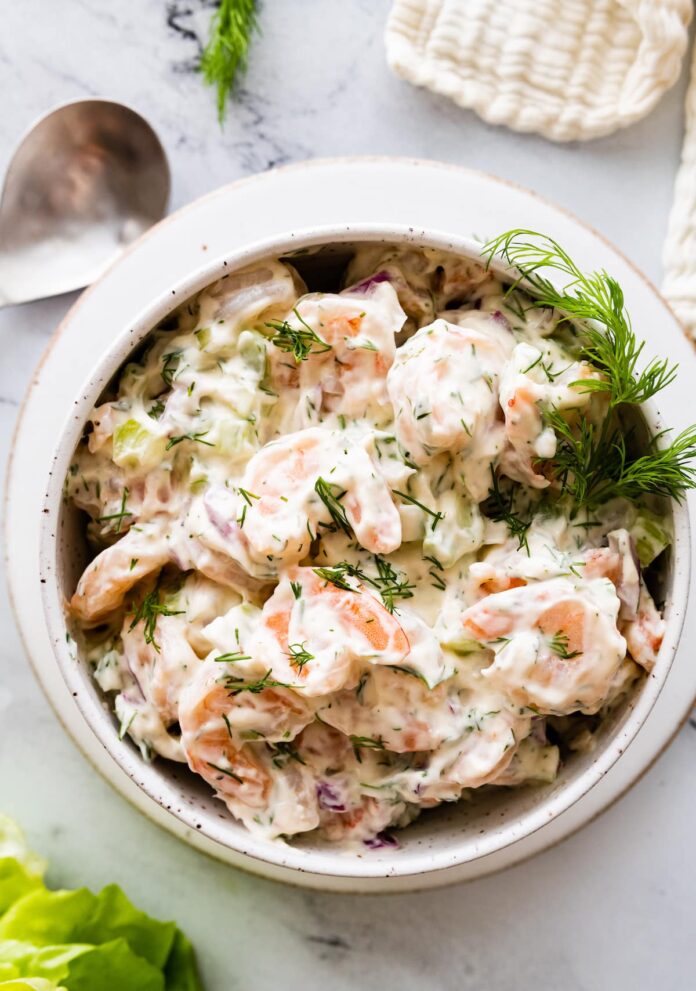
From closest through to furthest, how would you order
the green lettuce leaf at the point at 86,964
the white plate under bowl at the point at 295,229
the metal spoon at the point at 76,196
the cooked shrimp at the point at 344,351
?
the cooked shrimp at the point at 344,351 < the white plate under bowl at the point at 295,229 < the green lettuce leaf at the point at 86,964 < the metal spoon at the point at 76,196

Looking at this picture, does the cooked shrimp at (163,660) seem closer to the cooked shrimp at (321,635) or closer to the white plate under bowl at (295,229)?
the cooked shrimp at (321,635)

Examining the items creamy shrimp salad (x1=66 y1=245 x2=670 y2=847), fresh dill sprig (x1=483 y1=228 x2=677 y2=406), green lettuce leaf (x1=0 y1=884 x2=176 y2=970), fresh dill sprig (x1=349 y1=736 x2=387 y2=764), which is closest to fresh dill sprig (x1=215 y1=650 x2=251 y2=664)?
creamy shrimp salad (x1=66 y1=245 x2=670 y2=847)

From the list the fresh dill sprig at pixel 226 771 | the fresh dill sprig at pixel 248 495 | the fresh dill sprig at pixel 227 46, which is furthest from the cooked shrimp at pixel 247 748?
the fresh dill sprig at pixel 227 46

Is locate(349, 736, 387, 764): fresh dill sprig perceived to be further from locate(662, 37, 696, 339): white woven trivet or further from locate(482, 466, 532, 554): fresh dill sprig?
locate(662, 37, 696, 339): white woven trivet

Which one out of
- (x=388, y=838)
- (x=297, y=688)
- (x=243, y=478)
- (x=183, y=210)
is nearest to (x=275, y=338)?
(x=243, y=478)

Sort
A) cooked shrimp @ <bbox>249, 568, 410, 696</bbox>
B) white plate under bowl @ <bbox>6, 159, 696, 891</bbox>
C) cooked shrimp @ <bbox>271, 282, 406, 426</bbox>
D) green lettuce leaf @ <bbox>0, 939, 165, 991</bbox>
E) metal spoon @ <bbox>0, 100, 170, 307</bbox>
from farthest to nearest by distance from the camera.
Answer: metal spoon @ <bbox>0, 100, 170, 307</bbox>, green lettuce leaf @ <bbox>0, 939, 165, 991</bbox>, white plate under bowl @ <bbox>6, 159, 696, 891</bbox>, cooked shrimp @ <bbox>271, 282, 406, 426</bbox>, cooked shrimp @ <bbox>249, 568, 410, 696</bbox>

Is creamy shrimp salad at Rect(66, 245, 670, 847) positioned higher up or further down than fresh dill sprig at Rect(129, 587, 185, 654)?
higher up

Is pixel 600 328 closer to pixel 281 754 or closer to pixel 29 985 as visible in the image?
pixel 281 754
